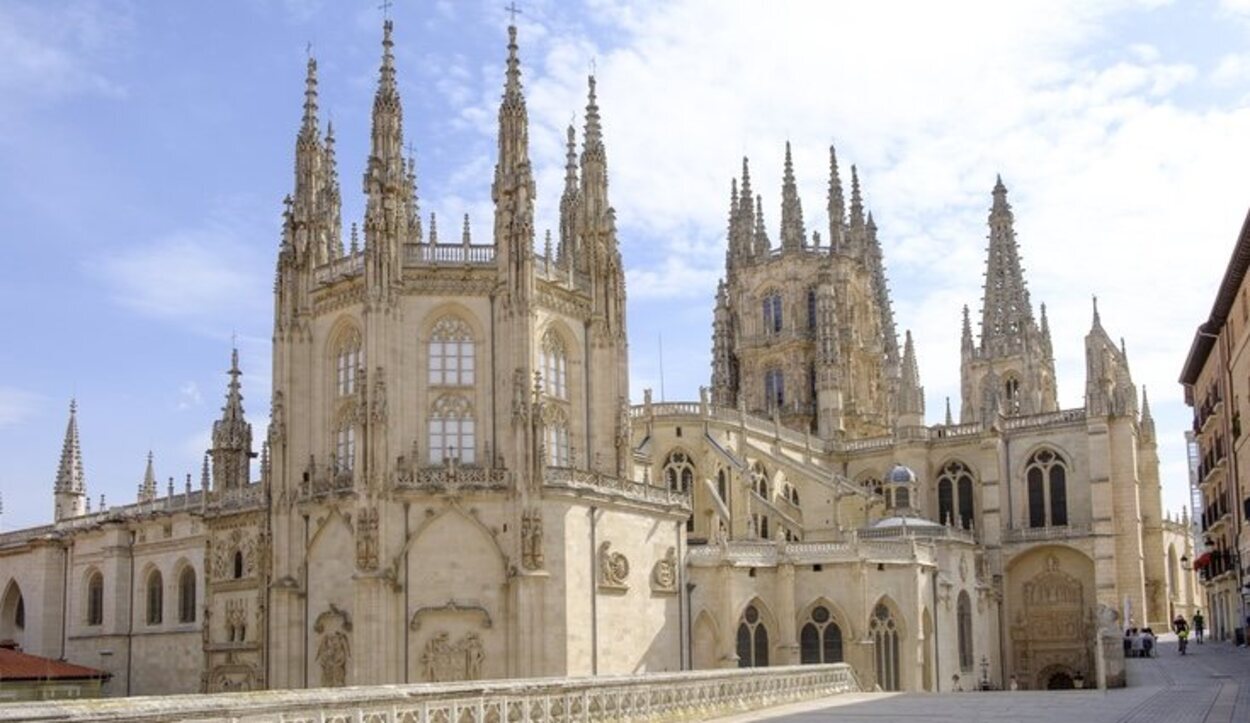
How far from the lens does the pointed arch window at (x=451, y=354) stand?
48000mm

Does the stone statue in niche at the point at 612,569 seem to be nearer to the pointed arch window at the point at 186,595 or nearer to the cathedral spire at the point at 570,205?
the cathedral spire at the point at 570,205

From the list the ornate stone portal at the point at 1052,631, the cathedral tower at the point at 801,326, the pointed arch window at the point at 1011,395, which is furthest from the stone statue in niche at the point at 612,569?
the pointed arch window at the point at 1011,395

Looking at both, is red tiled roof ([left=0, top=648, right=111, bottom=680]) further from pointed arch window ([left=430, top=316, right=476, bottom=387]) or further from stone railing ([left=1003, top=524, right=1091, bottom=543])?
stone railing ([left=1003, top=524, right=1091, bottom=543])

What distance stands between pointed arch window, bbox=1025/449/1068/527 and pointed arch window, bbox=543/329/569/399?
34.8 metres

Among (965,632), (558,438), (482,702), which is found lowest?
(965,632)

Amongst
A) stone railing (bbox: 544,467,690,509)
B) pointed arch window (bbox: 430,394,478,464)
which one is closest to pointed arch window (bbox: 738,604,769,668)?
stone railing (bbox: 544,467,690,509)

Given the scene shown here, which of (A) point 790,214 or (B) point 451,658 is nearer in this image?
(B) point 451,658

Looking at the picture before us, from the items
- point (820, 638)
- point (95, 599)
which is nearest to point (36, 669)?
point (95, 599)

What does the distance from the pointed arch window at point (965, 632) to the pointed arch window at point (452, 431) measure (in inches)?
1072

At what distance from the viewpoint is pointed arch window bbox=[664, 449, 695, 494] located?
67875 millimetres

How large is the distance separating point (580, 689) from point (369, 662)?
21634mm

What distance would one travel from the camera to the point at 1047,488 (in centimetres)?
7469

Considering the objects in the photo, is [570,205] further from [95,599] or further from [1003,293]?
[1003,293]

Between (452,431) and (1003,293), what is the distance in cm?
6430
